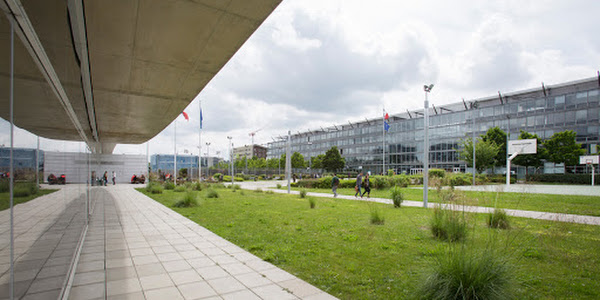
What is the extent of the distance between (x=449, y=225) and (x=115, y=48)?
7.18m

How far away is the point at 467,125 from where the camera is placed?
61.5 meters

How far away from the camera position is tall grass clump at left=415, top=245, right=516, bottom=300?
11.0 feet

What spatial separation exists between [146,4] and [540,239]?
8.85 m

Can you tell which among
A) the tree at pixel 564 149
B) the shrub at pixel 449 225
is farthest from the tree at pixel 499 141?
the shrub at pixel 449 225

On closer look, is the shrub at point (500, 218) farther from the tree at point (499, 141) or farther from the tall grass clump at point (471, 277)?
the tree at point (499, 141)

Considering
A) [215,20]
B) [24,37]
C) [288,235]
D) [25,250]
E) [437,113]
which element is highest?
[437,113]

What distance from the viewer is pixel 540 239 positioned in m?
6.73

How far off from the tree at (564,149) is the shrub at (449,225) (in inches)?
1883

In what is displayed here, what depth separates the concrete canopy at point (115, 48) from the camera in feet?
8.47

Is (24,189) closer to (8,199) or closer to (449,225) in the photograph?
(8,199)

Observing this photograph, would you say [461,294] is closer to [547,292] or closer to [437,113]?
[547,292]

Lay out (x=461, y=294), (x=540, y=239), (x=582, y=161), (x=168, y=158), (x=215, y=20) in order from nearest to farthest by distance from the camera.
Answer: (x=461, y=294), (x=215, y=20), (x=540, y=239), (x=582, y=161), (x=168, y=158)

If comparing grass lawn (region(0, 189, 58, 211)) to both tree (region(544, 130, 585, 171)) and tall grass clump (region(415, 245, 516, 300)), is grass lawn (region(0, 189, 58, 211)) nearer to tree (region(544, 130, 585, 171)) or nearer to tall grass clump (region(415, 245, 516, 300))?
tall grass clump (region(415, 245, 516, 300))

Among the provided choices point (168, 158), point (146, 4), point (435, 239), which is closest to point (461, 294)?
point (435, 239)
